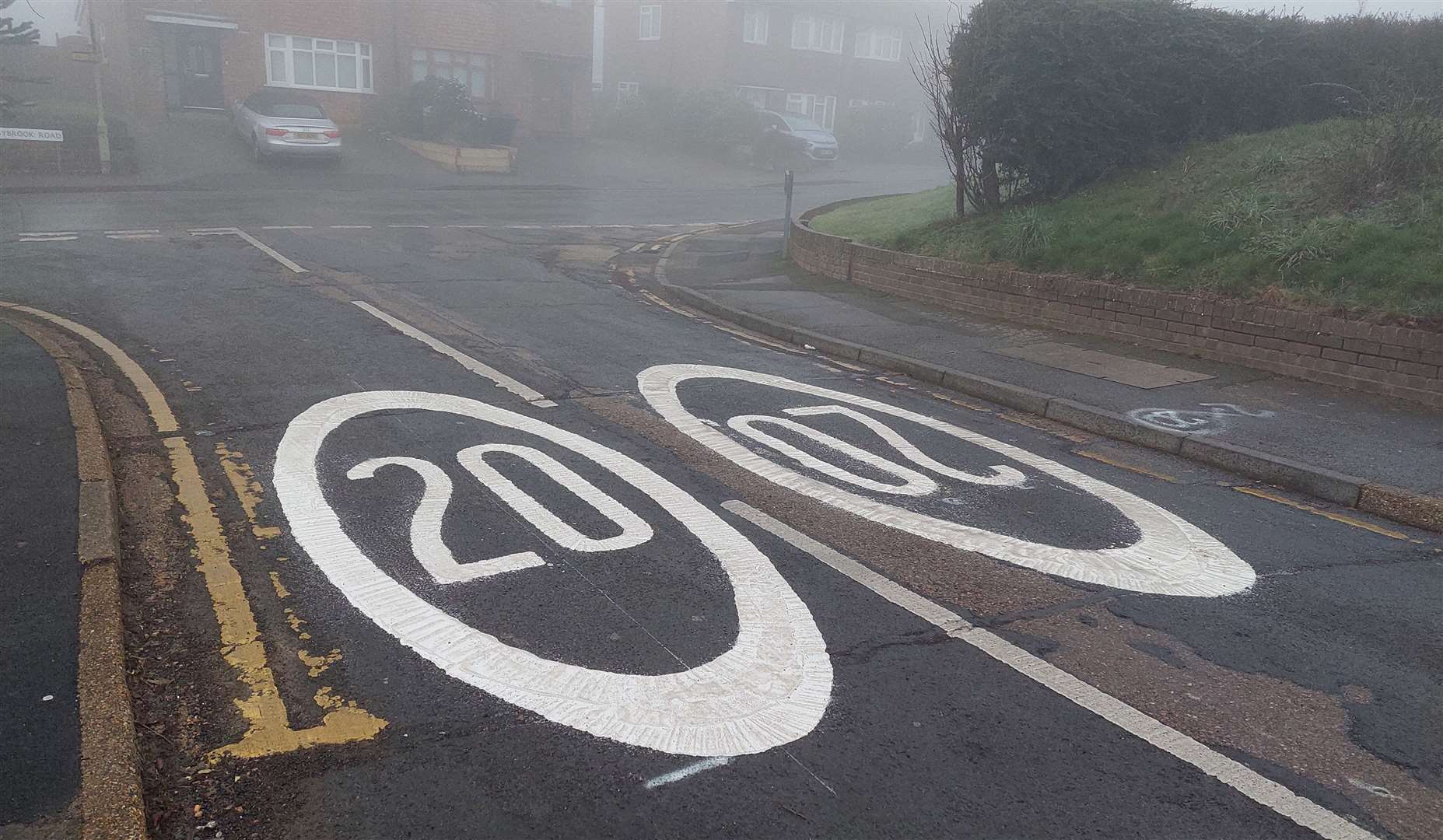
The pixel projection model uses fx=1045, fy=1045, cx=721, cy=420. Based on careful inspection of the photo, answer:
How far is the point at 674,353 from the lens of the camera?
1015 cm

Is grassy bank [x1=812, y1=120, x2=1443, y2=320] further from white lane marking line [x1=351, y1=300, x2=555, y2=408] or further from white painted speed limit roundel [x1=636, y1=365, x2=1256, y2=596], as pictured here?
white lane marking line [x1=351, y1=300, x2=555, y2=408]

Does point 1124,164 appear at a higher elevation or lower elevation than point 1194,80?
lower

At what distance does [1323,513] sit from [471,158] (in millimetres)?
27425

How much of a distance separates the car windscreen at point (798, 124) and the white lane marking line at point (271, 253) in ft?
86.1

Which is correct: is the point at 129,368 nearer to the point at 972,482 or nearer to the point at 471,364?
the point at 471,364

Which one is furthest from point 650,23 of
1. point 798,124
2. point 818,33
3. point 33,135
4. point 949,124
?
point 949,124

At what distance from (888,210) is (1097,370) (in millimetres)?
9406

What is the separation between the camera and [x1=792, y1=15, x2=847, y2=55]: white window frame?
167ft

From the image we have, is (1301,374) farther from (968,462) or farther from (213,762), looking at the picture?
(213,762)

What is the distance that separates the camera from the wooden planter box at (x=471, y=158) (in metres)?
30.0

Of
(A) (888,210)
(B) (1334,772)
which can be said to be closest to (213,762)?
(B) (1334,772)

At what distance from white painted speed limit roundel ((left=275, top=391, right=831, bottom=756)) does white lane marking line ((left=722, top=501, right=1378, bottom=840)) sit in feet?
1.39

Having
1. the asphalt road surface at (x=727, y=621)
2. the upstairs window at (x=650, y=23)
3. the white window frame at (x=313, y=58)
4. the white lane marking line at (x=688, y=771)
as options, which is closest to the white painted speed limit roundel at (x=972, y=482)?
the asphalt road surface at (x=727, y=621)

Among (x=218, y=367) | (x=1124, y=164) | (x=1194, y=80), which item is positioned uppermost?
(x=1194, y=80)
